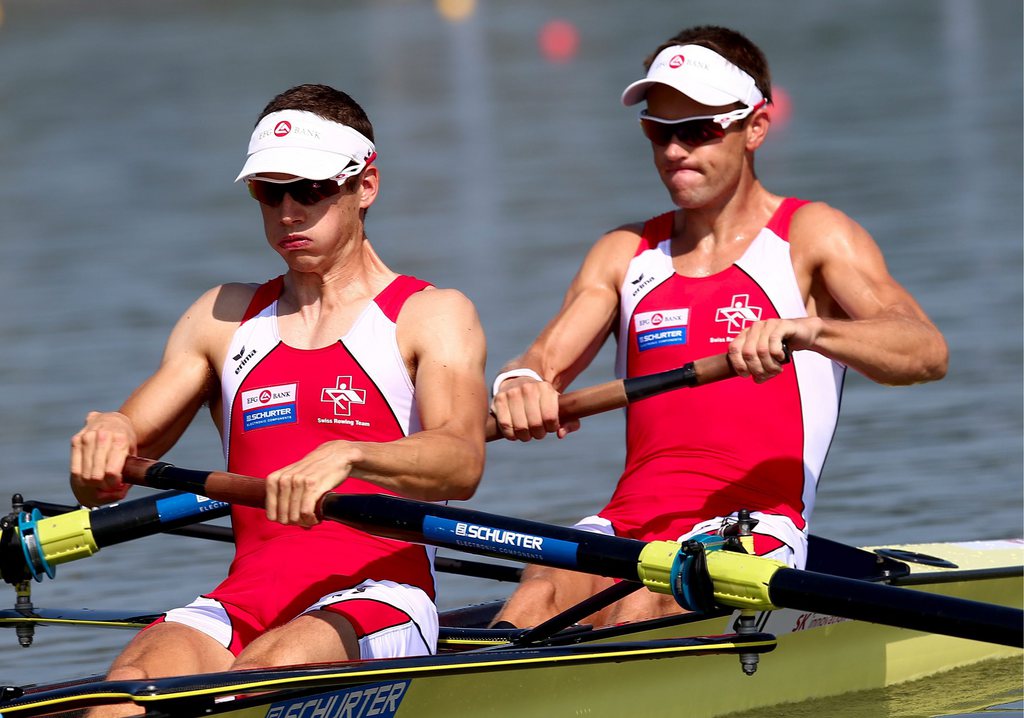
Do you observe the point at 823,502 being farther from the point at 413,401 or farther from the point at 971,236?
the point at 971,236

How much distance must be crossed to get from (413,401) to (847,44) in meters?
28.2

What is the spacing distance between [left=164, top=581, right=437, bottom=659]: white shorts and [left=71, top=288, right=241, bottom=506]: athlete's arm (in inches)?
20.9

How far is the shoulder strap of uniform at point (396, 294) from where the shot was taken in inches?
207

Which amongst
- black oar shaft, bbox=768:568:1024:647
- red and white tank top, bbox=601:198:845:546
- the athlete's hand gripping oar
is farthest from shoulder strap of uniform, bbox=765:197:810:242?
black oar shaft, bbox=768:568:1024:647

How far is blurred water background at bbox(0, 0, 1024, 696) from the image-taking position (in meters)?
8.94

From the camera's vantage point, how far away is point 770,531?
5.90m

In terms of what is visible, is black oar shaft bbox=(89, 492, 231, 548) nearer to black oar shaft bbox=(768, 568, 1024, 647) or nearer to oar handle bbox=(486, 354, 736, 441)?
oar handle bbox=(486, 354, 736, 441)

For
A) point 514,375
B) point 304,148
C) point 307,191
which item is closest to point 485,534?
point 307,191

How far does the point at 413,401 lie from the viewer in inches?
205

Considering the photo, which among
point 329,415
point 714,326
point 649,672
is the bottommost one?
point 649,672

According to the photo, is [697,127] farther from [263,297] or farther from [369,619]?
[369,619]

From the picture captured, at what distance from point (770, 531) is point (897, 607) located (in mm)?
1416

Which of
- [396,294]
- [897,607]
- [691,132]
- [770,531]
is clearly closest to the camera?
[897,607]

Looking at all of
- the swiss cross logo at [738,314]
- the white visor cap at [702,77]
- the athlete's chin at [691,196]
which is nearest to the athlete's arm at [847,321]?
the swiss cross logo at [738,314]
